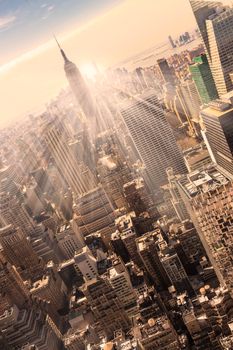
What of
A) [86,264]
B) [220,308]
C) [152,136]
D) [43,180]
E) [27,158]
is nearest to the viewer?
[220,308]

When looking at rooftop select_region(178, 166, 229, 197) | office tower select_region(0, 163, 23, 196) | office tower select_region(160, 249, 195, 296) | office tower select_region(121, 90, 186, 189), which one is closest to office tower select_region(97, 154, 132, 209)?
office tower select_region(121, 90, 186, 189)

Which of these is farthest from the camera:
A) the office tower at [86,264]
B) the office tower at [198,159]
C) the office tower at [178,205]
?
the office tower at [198,159]

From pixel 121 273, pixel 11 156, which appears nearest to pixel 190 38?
pixel 11 156

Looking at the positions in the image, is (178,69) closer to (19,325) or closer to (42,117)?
(42,117)

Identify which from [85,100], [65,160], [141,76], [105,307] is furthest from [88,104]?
[105,307]

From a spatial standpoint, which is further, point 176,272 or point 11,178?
point 11,178

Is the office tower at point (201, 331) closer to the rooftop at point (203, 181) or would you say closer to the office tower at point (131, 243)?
the rooftop at point (203, 181)

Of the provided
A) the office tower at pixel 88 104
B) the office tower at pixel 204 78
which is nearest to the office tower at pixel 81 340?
the office tower at pixel 204 78

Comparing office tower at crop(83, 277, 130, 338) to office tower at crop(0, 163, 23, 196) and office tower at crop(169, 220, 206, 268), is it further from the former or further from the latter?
office tower at crop(0, 163, 23, 196)

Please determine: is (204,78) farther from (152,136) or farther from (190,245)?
(190,245)
